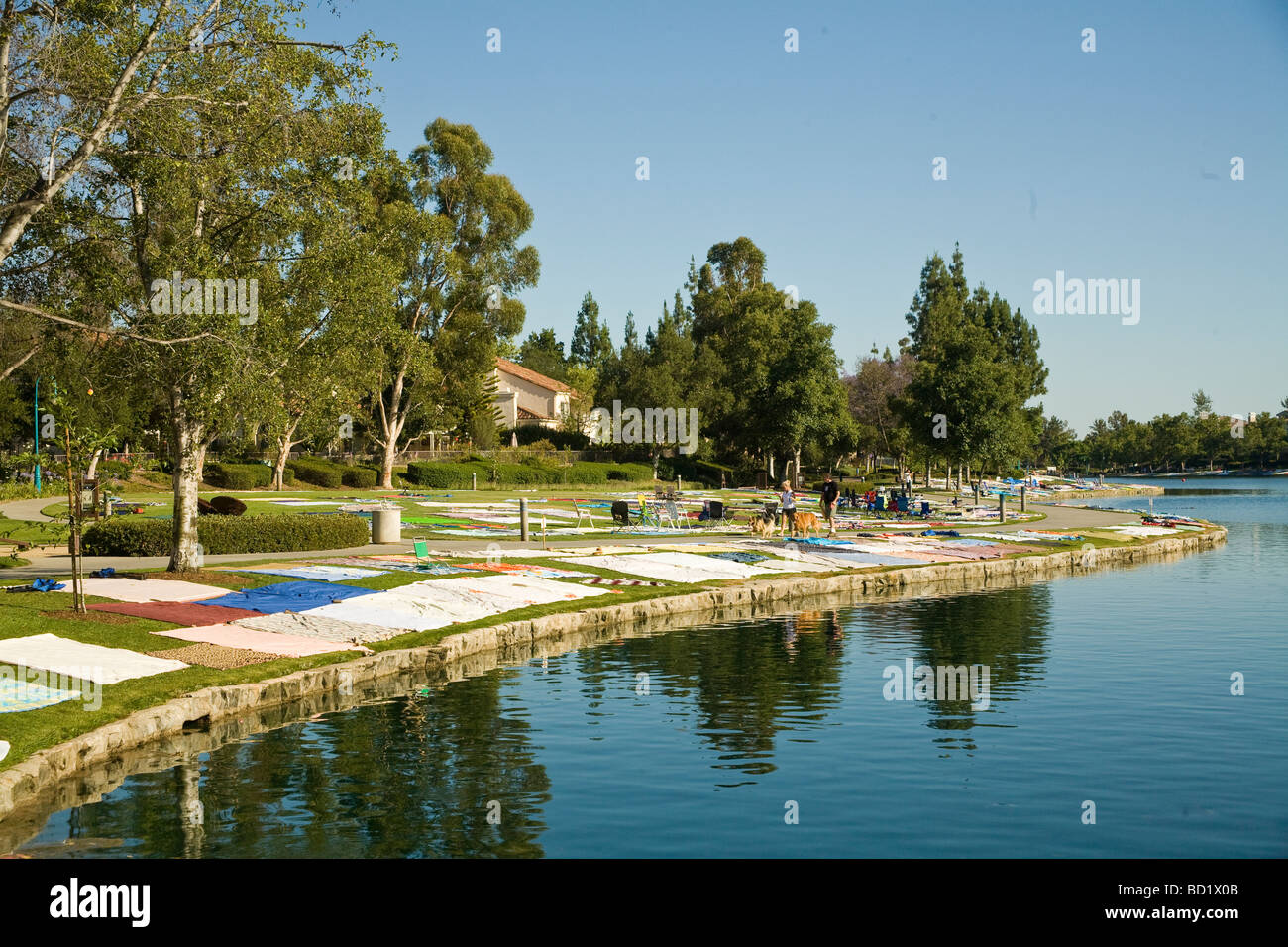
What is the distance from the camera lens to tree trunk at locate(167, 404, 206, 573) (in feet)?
76.8

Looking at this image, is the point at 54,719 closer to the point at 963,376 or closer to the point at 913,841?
the point at 913,841

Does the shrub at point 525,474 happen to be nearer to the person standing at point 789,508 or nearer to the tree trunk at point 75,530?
the person standing at point 789,508

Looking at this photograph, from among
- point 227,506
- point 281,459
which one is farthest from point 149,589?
point 281,459

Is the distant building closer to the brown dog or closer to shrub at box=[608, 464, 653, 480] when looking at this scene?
shrub at box=[608, 464, 653, 480]

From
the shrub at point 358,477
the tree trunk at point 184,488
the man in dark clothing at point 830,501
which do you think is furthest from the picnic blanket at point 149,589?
the shrub at point 358,477

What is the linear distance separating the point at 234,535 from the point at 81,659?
14.1 m

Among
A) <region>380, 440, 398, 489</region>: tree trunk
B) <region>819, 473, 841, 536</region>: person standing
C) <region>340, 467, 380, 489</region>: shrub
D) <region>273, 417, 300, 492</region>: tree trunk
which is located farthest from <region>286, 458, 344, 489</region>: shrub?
<region>819, 473, 841, 536</region>: person standing

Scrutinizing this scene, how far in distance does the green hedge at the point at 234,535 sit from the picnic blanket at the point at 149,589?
4.45 m

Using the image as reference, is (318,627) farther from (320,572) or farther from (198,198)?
(198,198)

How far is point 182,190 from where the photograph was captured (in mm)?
21562

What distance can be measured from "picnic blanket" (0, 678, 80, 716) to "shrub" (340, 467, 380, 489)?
192 feet

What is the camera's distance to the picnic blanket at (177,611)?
63.6 ft

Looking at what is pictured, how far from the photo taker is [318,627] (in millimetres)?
19922
